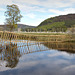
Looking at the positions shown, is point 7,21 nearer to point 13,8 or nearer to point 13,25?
point 13,25

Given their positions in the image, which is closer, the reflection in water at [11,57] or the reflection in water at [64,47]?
the reflection in water at [11,57]

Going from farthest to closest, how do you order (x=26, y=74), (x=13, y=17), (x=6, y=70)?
(x=13, y=17) < (x=6, y=70) < (x=26, y=74)

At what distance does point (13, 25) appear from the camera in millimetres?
33375

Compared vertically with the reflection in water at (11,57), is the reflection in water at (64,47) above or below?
below

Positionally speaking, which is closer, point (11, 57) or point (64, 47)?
point (11, 57)

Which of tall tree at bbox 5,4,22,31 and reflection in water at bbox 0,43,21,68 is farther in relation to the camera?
tall tree at bbox 5,4,22,31

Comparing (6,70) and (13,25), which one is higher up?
(13,25)

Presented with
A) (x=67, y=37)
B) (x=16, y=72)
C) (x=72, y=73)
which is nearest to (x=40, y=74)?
(x=16, y=72)

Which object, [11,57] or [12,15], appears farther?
[12,15]

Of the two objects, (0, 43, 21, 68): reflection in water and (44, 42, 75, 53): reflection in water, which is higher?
(0, 43, 21, 68): reflection in water

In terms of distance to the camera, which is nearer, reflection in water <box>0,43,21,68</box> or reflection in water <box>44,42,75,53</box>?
reflection in water <box>0,43,21,68</box>

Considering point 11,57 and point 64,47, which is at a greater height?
point 11,57

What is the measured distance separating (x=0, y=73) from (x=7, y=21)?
28.4m

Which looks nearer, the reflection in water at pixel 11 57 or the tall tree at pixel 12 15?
the reflection in water at pixel 11 57
